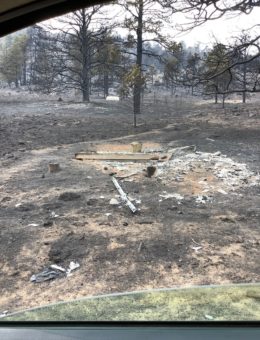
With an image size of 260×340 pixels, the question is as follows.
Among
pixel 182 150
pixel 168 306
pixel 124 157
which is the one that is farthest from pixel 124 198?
pixel 168 306

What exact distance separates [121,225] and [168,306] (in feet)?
11.0

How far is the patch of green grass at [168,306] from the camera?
223 cm

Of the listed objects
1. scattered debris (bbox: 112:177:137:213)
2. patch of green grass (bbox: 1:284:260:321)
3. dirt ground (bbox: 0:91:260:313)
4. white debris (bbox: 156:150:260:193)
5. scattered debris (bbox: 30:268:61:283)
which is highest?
→ patch of green grass (bbox: 1:284:260:321)

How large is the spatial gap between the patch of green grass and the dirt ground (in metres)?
1.59

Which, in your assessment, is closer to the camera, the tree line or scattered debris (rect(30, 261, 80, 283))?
scattered debris (rect(30, 261, 80, 283))

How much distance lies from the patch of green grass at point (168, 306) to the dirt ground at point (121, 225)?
1.59 meters

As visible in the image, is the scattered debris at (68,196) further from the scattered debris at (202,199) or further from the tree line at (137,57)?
the tree line at (137,57)

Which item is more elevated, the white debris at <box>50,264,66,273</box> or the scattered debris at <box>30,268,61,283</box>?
the white debris at <box>50,264,66,273</box>

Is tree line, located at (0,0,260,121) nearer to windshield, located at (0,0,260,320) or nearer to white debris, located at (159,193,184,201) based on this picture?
windshield, located at (0,0,260,320)

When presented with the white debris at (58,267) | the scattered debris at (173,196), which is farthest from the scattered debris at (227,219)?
the white debris at (58,267)

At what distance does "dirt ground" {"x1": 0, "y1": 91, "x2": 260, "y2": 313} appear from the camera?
4.41 metres

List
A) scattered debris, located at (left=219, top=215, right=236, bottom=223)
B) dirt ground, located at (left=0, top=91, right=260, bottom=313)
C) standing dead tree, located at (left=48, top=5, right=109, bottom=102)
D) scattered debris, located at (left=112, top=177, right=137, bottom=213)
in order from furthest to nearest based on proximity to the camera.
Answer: standing dead tree, located at (left=48, top=5, right=109, bottom=102)
scattered debris, located at (left=112, top=177, right=137, bottom=213)
scattered debris, located at (left=219, top=215, right=236, bottom=223)
dirt ground, located at (left=0, top=91, right=260, bottom=313)

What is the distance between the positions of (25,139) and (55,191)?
6.17 meters

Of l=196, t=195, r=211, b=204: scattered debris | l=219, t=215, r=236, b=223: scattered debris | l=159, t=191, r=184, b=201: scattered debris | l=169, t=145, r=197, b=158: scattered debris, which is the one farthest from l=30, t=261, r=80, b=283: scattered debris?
l=169, t=145, r=197, b=158: scattered debris
